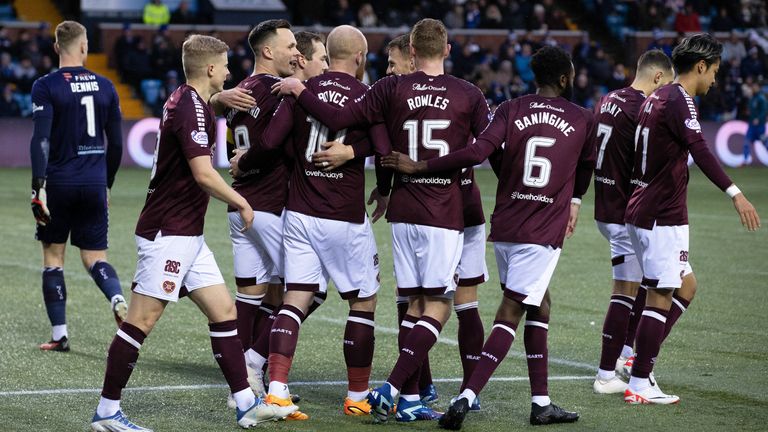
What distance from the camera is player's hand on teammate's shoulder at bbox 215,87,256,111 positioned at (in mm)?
7074

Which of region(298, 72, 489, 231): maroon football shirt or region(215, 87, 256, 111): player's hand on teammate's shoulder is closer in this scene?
region(298, 72, 489, 231): maroon football shirt

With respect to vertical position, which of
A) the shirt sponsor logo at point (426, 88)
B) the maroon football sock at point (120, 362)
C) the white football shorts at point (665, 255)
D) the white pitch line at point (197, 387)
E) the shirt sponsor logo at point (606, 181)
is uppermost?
the shirt sponsor logo at point (426, 88)

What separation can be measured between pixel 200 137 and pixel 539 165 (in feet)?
6.10

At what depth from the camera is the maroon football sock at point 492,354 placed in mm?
6539

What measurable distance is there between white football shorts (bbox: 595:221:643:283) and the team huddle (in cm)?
11

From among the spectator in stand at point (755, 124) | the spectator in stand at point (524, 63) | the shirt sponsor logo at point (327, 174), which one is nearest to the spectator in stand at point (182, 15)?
the spectator in stand at point (524, 63)

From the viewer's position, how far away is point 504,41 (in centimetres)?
3188

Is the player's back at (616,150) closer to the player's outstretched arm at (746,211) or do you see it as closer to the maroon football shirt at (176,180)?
the player's outstretched arm at (746,211)

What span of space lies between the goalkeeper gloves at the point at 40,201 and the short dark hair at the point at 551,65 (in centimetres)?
363

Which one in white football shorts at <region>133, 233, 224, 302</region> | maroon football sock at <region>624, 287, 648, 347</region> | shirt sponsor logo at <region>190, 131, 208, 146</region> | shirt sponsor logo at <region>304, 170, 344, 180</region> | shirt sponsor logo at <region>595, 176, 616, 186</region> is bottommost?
maroon football sock at <region>624, 287, 648, 347</region>

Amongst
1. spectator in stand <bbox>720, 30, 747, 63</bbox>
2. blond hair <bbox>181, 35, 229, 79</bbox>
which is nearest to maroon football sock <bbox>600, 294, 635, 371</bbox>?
blond hair <bbox>181, 35, 229, 79</bbox>

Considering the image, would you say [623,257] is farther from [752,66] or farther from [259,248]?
[752,66]

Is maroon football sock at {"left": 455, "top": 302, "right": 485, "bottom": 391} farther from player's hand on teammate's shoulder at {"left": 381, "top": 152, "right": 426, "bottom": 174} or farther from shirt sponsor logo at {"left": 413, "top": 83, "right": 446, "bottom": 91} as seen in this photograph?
shirt sponsor logo at {"left": 413, "top": 83, "right": 446, "bottom": 91}

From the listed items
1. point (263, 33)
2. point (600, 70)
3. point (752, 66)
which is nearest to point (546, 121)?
point (263, 33)
